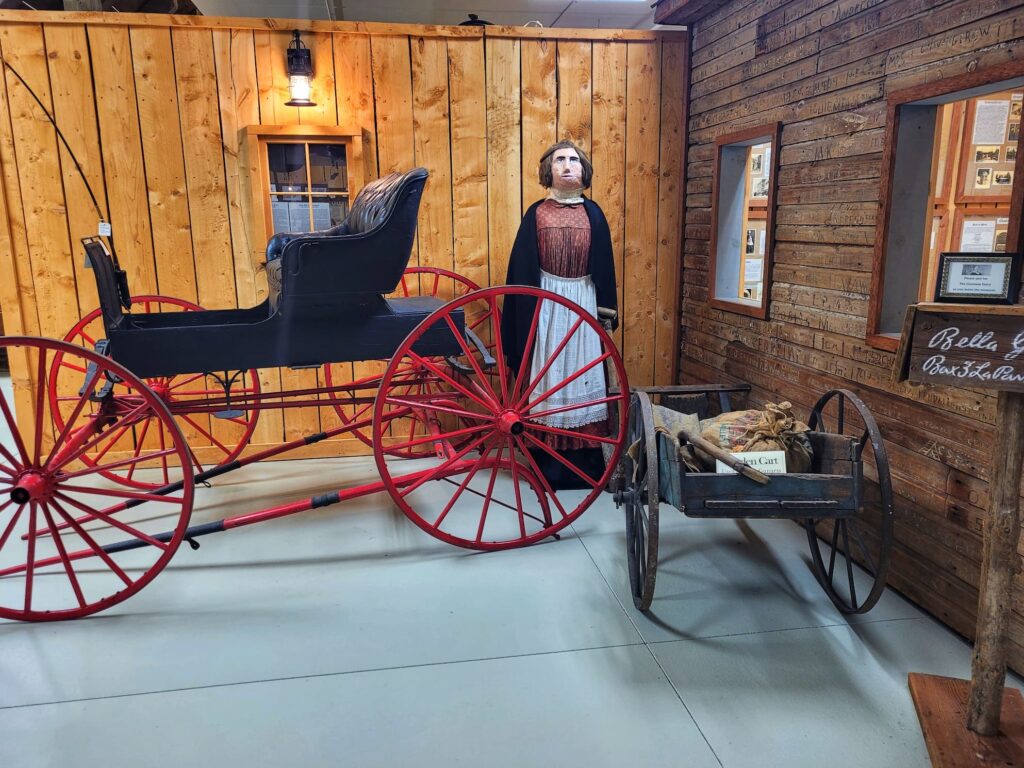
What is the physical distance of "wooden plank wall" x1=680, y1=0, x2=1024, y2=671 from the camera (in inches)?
89.4

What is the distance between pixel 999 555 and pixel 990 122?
376 cm

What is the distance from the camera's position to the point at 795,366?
314 centimetres

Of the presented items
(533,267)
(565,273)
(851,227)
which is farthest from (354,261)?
(851,227)

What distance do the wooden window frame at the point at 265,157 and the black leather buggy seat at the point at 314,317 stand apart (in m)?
1.19

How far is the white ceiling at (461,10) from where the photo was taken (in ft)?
20.1

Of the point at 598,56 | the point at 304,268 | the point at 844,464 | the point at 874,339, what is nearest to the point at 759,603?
the point at 844,464

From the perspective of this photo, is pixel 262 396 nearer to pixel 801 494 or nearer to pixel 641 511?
pixel 641 511

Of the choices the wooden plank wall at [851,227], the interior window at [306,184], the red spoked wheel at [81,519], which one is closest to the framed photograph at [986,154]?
the wooden plank wall at [851,227]

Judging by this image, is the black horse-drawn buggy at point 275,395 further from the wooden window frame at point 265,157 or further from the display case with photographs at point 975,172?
the display case with photographs at point 975,172

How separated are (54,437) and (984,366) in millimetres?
4306

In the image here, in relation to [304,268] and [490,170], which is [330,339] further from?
[490,170]

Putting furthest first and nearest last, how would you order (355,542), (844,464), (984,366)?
1. (355,542)
2. (844,464)
3. (984,366)

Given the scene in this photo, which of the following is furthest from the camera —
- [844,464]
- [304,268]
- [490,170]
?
[490,170]

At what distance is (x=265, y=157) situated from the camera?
382 cm
